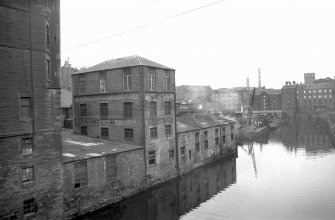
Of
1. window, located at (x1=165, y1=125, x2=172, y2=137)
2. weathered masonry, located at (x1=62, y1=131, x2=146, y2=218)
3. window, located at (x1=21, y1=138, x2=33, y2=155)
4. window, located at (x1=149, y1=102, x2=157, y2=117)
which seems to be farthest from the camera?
window, located at (x1=165, y1=125, x2=172, y2=137)

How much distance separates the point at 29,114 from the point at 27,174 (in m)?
3.53

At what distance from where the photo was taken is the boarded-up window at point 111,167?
21.3m

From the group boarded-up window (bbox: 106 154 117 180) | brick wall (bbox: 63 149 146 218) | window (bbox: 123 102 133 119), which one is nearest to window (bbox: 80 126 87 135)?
window (bbox: 123 102 133 119)

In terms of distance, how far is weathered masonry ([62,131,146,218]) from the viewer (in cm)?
1877

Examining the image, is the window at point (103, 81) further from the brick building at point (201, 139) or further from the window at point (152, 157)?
the brick building at point (201, 139)

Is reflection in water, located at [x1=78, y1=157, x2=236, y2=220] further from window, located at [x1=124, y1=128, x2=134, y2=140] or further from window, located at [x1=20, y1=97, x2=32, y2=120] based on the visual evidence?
window, located at [x1=20, y1=97, x2=32, y2=120]

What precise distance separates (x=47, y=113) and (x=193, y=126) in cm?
1957

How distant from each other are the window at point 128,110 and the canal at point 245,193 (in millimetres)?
7187

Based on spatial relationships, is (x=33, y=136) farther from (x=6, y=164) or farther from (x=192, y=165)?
(x=192, y=165)

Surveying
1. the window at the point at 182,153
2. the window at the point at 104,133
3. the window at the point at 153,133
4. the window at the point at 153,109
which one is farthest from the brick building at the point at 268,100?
the window at the point at 104,133

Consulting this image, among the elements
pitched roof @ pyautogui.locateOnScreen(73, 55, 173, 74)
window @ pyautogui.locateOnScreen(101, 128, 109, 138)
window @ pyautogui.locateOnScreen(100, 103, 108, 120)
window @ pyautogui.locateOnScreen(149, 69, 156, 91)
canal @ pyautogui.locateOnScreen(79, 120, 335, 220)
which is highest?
pitched roof @ pyautogui.locateOnScreen(73, 55, 173, 74)

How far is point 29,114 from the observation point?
1653 centimetres

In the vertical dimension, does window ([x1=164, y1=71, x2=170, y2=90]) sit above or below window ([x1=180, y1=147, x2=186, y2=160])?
above

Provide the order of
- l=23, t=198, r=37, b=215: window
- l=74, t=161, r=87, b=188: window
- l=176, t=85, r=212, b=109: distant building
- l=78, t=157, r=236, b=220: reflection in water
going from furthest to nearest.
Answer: l=176, t=85, r=212, b=109: distant building
l=78, t=157, r=236, b=220: reflection in water
l=74, t=161, r=87, b=188: window
l=23, t=198, r=37, b=215: window
